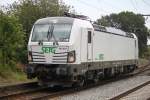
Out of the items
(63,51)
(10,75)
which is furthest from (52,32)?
(10,75)

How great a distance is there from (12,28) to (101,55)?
5.27m

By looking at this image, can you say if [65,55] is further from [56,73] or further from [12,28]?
[12,28]

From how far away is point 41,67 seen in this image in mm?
19344

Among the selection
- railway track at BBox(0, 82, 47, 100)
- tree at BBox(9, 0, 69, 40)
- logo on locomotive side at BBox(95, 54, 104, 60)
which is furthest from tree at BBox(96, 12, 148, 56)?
railway track at BBox(0, 82, 47, 100)

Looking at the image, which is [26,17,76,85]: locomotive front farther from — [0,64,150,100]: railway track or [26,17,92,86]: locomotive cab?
[0,64,150,100]: railway track

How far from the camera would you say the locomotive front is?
742 inches

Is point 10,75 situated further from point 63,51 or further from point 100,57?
point 63,51

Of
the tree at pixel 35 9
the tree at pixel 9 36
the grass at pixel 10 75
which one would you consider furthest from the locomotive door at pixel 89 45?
the tree at pixel 35 9

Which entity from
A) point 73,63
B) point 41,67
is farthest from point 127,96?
point 41,67

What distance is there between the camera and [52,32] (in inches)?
775

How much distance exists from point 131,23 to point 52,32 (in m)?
51.4

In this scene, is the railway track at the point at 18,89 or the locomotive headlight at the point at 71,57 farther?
the locomotive headlight at the point at 71,57

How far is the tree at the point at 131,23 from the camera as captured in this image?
65875 mm

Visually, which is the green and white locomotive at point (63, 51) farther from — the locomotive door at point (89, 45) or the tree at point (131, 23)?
the tree at point (131, 23)
